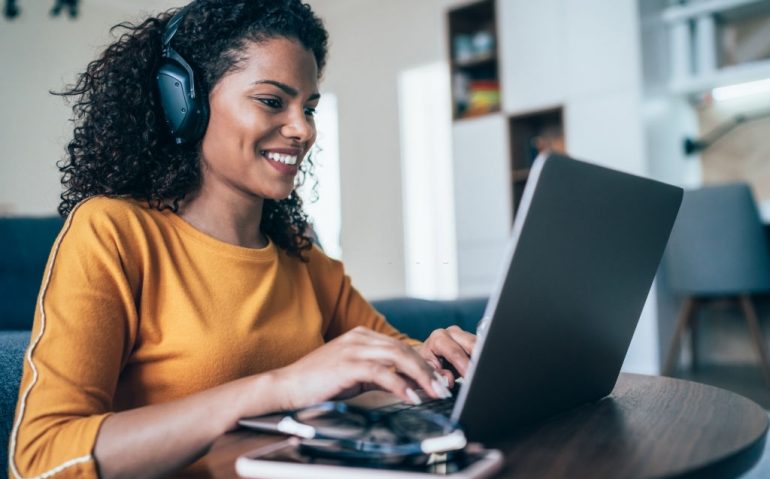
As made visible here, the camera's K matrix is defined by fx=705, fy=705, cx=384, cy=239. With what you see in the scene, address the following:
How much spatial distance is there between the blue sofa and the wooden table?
911mm

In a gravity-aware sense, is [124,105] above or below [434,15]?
below

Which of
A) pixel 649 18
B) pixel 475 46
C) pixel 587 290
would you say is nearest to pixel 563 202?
pixel 587 290

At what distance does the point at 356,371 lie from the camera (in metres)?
0.59

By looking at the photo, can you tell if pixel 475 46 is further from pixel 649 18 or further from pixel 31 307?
pixel 31 307

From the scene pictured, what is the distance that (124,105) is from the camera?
924mm

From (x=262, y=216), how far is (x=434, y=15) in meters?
4.35

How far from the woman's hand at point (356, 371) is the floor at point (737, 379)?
264 cm

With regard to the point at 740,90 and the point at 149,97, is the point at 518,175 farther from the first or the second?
the point at 149,97

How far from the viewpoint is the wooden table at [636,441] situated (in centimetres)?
49

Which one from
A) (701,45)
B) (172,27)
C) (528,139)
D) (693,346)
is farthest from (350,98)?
(172,27)

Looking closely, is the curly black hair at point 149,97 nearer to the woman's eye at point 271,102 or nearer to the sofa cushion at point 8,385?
the woman's eye at point 271,102


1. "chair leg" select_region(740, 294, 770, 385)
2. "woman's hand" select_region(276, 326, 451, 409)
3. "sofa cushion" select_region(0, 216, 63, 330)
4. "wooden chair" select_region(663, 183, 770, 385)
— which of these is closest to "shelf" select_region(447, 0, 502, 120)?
"wooden chair" select_region(663, 183, 770, 385)

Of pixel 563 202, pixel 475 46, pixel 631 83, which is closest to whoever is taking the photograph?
pixel 563 202

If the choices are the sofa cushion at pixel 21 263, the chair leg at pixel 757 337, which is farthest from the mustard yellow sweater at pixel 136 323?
the chair leg at pixel 757 337
